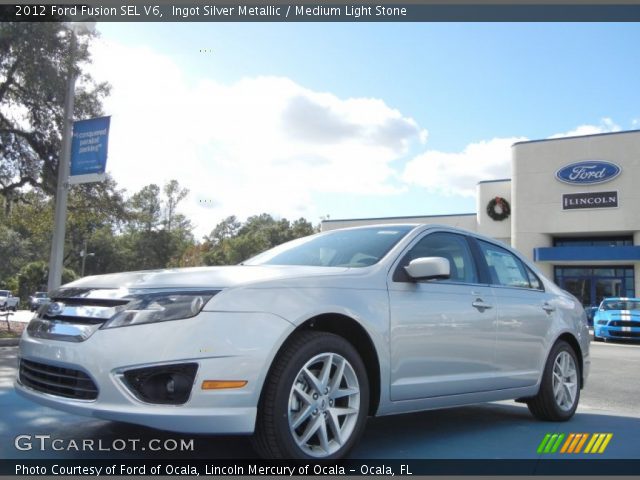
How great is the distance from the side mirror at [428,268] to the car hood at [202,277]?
18.4 inches

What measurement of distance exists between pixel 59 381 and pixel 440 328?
8.06 ft

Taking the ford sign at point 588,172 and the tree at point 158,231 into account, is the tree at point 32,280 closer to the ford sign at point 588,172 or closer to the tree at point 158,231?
the tree at point 158,231

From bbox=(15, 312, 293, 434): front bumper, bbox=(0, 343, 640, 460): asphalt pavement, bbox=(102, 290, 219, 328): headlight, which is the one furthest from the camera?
bbox=(0, 343, 640, 460): asphalt pavement

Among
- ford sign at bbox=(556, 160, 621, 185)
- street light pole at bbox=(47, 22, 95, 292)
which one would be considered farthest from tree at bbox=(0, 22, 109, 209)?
ford sign at bbox=(556, 160, 621, 185)

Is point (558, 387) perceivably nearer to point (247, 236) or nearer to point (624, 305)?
point (624, 305)

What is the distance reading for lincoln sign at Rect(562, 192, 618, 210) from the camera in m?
31.0

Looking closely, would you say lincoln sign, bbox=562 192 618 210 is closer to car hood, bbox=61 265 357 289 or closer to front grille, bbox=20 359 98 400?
car hood, bbox=61 265 357 289

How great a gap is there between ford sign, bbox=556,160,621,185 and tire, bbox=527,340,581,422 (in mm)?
28033

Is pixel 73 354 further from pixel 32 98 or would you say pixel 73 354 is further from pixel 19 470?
pixel 32 98

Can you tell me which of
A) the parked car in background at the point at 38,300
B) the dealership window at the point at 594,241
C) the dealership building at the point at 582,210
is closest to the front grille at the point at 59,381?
the parked car in background at the point at 38,300

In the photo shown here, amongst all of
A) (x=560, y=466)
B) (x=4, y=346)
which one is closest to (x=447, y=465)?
(x=560, y=466)

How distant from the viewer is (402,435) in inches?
183

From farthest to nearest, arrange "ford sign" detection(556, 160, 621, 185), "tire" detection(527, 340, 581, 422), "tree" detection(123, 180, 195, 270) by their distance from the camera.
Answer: "tree" detection(123, 180, 195, 270) < "ford sign" detection(556, 160, 621, 185) < "tire" detection(527, 340, 581, 422)

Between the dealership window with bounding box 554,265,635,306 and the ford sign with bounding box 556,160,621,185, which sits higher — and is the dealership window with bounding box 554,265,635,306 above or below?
below
